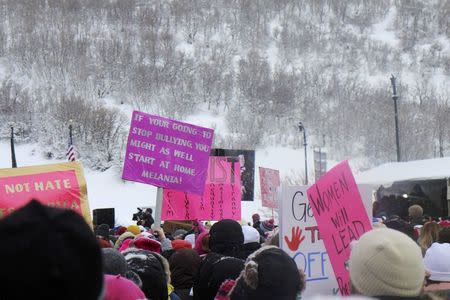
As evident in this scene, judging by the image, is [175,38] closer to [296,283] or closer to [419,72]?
[419,72]

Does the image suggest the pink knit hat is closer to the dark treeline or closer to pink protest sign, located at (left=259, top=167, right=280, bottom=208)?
pink protest sign, located at (left=259, top=167, right=280, bottom=208)

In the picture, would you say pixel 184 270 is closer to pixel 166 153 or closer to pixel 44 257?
pixel 166 153

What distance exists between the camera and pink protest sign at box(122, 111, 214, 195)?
657 centimetres

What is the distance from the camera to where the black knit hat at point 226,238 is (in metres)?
4.22

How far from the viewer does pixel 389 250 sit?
86.4 inches

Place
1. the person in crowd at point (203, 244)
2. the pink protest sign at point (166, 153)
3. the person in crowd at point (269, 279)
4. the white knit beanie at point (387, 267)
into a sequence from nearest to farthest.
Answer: the white knit beanie at point (387, 267)
the person in crowd at point (269, 279)
the person in crowd at point (203, 244)
the pink protest sign at point (166, 153)

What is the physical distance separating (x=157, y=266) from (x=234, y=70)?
52.2 meters

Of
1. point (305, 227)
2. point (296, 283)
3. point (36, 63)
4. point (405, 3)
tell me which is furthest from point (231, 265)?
point (405, 3)

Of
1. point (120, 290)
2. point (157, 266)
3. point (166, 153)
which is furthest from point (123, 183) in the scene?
point (120, 290)

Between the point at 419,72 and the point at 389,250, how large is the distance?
5775cm

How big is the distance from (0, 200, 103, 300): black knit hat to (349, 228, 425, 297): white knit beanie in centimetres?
106

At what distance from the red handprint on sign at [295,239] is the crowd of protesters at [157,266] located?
283 millimetres

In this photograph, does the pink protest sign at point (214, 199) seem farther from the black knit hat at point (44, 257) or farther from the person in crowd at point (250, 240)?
the black knit hat at point (44, 257)

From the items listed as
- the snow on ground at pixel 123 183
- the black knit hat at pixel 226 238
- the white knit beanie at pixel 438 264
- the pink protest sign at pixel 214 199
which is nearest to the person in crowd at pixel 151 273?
the black knit hat at pixel 226 238
